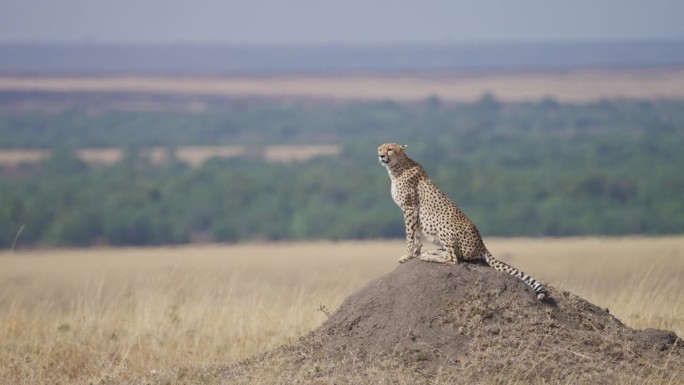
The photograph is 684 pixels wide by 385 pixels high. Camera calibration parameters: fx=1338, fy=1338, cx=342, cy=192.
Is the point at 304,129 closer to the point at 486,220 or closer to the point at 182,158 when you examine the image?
the point at 182,158

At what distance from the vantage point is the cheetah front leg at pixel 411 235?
9023 millimetres

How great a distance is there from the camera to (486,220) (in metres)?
44.2

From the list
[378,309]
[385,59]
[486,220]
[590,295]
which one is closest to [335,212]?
[486,220]

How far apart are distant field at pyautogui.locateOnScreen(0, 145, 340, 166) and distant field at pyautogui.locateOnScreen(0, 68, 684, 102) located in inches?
762

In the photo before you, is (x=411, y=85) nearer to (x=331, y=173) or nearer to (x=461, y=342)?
(x=331, y=173)

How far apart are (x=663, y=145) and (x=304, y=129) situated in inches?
1140

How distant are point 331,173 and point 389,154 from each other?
4861 cm

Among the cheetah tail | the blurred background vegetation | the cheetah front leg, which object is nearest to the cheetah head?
the cheetah front leg

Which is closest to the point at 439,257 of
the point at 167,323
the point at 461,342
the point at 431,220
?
the point at 431,220

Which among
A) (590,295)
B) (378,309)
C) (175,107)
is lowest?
(175,107)

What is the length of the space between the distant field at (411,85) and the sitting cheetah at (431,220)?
84.6 meters

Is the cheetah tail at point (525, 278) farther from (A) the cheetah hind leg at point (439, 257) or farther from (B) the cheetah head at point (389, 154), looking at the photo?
(B) the cheetah head at point (389, 154)

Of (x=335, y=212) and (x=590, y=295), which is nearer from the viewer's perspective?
(x=590, y=295)

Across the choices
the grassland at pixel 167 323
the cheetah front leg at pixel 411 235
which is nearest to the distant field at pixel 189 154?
the grassland at pixel 167 323
